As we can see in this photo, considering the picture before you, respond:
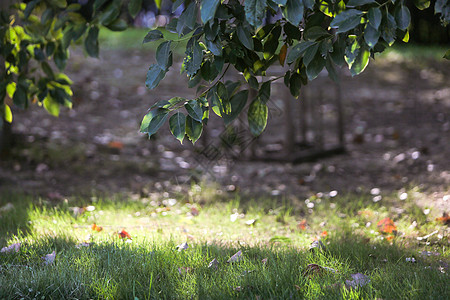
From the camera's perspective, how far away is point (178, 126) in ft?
5.71

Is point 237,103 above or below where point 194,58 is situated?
below

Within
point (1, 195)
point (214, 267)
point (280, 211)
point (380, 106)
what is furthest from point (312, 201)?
point (380, 106)

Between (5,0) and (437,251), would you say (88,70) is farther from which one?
(437,251)

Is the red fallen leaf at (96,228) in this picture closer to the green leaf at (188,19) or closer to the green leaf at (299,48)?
the green leaf at (188,19)

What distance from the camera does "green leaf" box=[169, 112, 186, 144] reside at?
5.65 ft

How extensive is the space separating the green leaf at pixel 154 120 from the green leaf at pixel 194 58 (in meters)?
0.18

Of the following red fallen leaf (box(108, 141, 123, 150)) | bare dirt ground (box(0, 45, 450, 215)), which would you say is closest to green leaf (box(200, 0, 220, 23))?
bare dirt ground (box(0, 45, 450, 215))

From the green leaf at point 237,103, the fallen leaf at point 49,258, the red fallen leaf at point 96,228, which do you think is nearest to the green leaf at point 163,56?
the green leaf at point 237,103

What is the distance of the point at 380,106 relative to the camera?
813 centimetres

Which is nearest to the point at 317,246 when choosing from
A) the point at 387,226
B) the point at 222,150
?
the point at 387,226

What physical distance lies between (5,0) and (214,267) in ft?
13.7

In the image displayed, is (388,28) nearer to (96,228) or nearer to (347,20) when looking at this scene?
(347,20)

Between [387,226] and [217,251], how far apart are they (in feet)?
4.26

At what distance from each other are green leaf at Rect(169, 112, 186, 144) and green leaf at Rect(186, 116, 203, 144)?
6 cm
